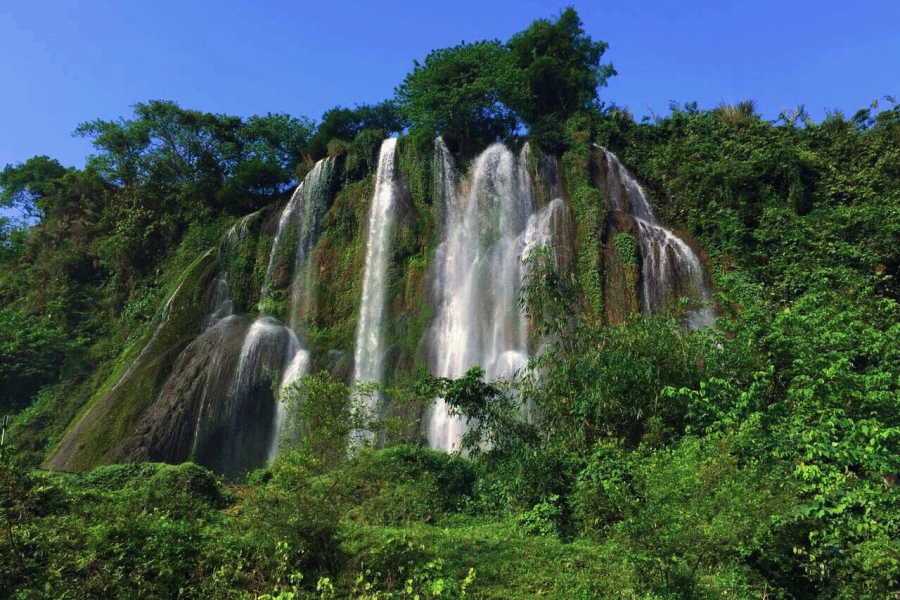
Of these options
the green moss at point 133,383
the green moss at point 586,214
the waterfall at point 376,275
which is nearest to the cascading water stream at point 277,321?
the green moss at point 133,383

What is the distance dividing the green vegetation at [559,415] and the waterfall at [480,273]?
0.88 m

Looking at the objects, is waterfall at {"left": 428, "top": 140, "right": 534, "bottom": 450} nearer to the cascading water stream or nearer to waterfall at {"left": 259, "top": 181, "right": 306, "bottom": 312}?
the cascading water stream

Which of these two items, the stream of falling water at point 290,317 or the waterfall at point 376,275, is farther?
the waterfall at point 376,275

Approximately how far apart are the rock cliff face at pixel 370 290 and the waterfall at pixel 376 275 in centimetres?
6

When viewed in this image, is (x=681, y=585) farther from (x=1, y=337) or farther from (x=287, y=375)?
(x=1, y=337)

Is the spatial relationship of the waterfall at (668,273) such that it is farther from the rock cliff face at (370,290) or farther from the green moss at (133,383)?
the green moss at (133,383)

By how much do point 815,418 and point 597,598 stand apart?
12.9 ft

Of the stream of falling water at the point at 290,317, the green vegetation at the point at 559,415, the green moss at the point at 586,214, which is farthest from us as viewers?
the stream of falling water at the point at 290,317

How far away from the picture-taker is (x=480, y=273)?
21.3 meters

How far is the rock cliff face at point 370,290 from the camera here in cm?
1877

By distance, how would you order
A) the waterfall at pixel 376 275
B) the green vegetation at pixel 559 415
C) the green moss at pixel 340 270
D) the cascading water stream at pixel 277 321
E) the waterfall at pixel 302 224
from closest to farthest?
1. the green vegetation at pixel 559 415
2. the cascading water stream at pixel 277 321
3. the waterfall at pixel 376 275
4. the green moss at pixel 340 270
5. the waterfall at pixel 302 224

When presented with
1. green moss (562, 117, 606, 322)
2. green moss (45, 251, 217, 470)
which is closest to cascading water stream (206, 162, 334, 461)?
green moss (45, 251, 217, 470)

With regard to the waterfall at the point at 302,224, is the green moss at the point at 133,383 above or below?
below

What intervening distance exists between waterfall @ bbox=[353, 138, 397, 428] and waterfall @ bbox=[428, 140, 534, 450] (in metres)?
2.27
